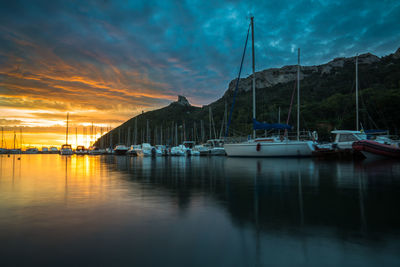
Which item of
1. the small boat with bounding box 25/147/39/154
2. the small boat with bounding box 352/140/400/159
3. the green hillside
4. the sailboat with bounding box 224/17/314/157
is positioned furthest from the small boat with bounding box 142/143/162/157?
the small boat with bounding box 25/147/39/154

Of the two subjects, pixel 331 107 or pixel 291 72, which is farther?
pixel 291 72

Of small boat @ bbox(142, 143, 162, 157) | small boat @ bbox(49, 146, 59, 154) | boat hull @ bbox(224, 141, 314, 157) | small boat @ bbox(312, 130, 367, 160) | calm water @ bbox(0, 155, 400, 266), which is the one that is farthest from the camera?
small boat @ bbox(49, 146, 59, 154)

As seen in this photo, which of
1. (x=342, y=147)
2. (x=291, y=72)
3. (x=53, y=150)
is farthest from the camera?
(x=291, y=72)

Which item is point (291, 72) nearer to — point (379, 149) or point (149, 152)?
point (149, 152)

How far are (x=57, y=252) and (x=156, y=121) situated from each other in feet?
361

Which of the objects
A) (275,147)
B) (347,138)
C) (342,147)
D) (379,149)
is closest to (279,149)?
(275,147)

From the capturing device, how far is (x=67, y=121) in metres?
79.0

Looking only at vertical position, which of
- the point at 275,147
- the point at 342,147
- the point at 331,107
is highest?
the point at 331,107

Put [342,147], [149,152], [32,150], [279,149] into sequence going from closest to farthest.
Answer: [342,147] → [279,149] → [149,152] → [32,150]

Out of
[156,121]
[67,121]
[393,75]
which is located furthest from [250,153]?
[156,121]

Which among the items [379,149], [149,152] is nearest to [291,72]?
[149,152]

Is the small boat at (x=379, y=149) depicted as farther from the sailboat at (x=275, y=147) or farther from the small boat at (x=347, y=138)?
the sailboat at (x=275, y=147)

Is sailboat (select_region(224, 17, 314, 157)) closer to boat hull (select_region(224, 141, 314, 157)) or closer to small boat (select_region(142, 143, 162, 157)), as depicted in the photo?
boat hull (select_region(224, 141, 314, 157))

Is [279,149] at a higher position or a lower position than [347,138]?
lower
